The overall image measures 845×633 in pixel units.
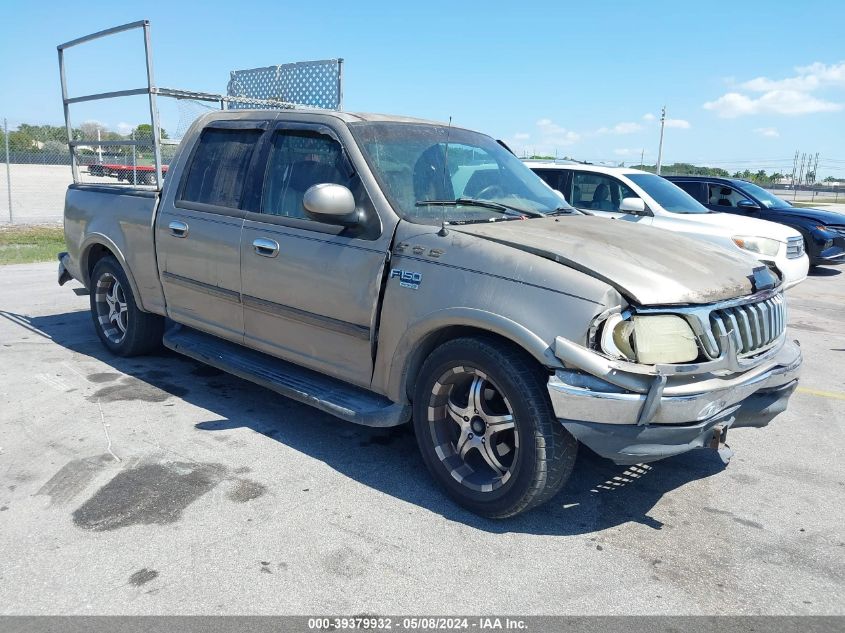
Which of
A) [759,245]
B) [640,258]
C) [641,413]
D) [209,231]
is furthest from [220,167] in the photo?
[759,245]

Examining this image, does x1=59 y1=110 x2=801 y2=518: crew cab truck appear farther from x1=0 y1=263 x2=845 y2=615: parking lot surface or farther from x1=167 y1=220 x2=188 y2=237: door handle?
x1=0 y1=263 x2=845 y2=615: parking lot surface

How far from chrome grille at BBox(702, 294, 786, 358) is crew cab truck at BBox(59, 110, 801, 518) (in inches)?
0.5

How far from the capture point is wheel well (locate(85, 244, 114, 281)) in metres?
6.20

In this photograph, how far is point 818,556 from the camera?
3.29 metres

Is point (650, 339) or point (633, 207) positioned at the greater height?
point (633, 207)

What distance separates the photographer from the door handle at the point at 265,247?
14.4 feet

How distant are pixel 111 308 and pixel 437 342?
149 inches

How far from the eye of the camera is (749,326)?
3434mm

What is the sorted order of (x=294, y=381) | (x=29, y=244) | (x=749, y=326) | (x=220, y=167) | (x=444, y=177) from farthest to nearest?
(x=29, y=244), (x=220, y=167), (x=294, y=381), (x=444, y=177), (x=749, y=326)

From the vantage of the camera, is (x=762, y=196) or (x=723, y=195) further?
(x=762, y=196)

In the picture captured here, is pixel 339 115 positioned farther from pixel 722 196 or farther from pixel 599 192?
pixel 722 196

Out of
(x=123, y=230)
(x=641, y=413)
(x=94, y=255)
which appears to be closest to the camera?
(x=641, y=413)

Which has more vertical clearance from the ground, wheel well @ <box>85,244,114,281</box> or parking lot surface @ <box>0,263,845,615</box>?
wheel well @ <box>85,244,114,281</box>

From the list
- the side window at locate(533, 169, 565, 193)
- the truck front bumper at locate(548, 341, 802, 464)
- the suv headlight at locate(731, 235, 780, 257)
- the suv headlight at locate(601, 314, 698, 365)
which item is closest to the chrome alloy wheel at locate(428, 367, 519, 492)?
the truck front bumper at locate(548, 341, 802, 464)
